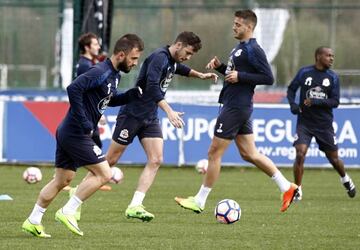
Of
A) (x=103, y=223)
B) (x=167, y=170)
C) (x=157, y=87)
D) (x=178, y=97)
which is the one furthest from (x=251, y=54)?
(x=178, y=97)

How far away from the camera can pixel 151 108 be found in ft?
44.2

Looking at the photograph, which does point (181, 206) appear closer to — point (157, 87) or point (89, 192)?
point (157, 87)

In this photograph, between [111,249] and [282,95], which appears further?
[282,95]

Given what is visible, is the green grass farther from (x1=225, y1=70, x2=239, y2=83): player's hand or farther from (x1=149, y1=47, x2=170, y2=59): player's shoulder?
(x1=149, y1=47, x2=170, y2=59): player's shoulder

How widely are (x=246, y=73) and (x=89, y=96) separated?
9.42 ft

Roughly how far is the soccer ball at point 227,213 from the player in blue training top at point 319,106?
3.66 metres

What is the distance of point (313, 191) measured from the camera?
17516mm

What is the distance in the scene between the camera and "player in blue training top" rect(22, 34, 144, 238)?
11109 mm

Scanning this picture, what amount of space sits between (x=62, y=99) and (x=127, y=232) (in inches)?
439

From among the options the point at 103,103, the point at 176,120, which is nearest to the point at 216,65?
the point at 176,120

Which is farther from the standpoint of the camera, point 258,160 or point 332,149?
point 332,149

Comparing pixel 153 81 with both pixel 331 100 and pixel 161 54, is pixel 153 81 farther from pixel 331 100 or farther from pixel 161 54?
pixel 331 100

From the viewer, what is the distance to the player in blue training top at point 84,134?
11109mm

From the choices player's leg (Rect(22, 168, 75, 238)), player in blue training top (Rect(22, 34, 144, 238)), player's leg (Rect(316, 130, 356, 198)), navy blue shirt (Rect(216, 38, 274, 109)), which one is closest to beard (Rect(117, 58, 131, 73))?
player in blue training top (Rect(22, 34, 144, 238))
